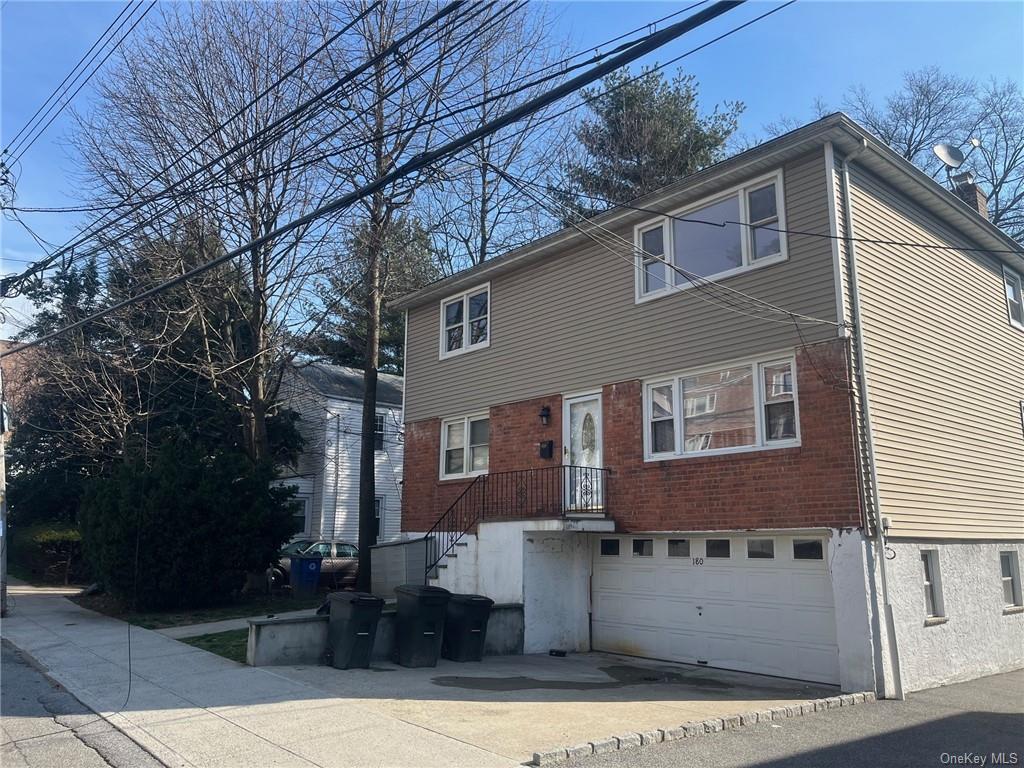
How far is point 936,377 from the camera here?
12.0 metres

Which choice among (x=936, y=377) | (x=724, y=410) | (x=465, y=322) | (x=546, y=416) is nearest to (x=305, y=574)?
(x=465, y=322)

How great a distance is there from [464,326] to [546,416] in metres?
3.26

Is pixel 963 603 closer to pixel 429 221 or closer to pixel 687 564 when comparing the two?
pixel 687 564

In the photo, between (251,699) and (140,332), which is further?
(140,332)

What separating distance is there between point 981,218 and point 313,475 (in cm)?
2213

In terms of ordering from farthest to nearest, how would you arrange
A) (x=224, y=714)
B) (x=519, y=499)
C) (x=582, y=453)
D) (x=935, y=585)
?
(x=519, y=499)
(x=582, y=453)
(x=935, y=585)
(x=224, y=714)

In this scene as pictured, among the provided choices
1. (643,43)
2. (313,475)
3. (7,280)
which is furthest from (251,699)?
(313,475)

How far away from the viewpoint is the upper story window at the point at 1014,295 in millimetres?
14734

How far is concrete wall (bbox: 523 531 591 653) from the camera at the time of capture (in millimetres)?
12969

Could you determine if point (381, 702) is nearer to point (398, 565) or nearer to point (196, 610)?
point (398, 565)

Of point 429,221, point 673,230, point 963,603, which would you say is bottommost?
point 963,603

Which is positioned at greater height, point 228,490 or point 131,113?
point 131,113

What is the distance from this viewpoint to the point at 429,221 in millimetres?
23375

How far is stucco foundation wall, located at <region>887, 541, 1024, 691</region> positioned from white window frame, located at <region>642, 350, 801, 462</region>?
2.03m
